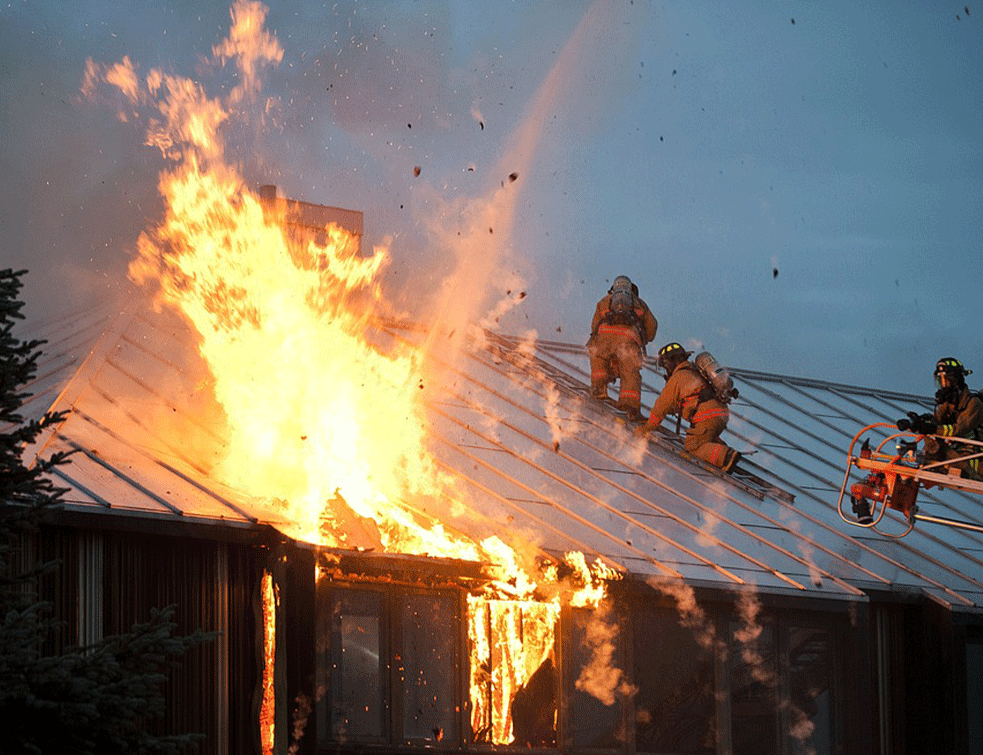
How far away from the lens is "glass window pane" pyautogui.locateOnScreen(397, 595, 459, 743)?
12289mm

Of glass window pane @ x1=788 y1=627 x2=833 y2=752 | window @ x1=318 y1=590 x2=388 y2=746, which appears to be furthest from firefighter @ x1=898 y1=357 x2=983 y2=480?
window @ x1=318 y1=590 x2=388 y2=746

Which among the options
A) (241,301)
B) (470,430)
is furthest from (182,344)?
(470,430)

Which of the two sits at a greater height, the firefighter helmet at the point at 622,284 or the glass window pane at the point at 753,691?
the firefighter helmet at the point at 622,284

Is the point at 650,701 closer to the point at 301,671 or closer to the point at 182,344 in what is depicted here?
the point at 301,671

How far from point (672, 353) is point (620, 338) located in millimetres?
910

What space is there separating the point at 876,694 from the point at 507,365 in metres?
6.82

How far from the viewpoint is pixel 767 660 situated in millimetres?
14883

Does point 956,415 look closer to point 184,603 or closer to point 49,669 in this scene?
point 184,603

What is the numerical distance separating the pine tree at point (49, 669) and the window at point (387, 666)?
10.5 ft

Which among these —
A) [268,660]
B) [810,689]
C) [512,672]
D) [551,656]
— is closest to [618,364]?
[810,689]

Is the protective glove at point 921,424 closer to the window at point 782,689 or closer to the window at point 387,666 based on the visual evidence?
the window at point 782,689

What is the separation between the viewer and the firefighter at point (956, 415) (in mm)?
16656

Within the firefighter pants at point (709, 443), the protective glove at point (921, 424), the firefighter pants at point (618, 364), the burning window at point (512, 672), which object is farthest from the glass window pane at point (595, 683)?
the firefighter pants at point (618, 364)

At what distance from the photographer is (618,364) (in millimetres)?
19828
